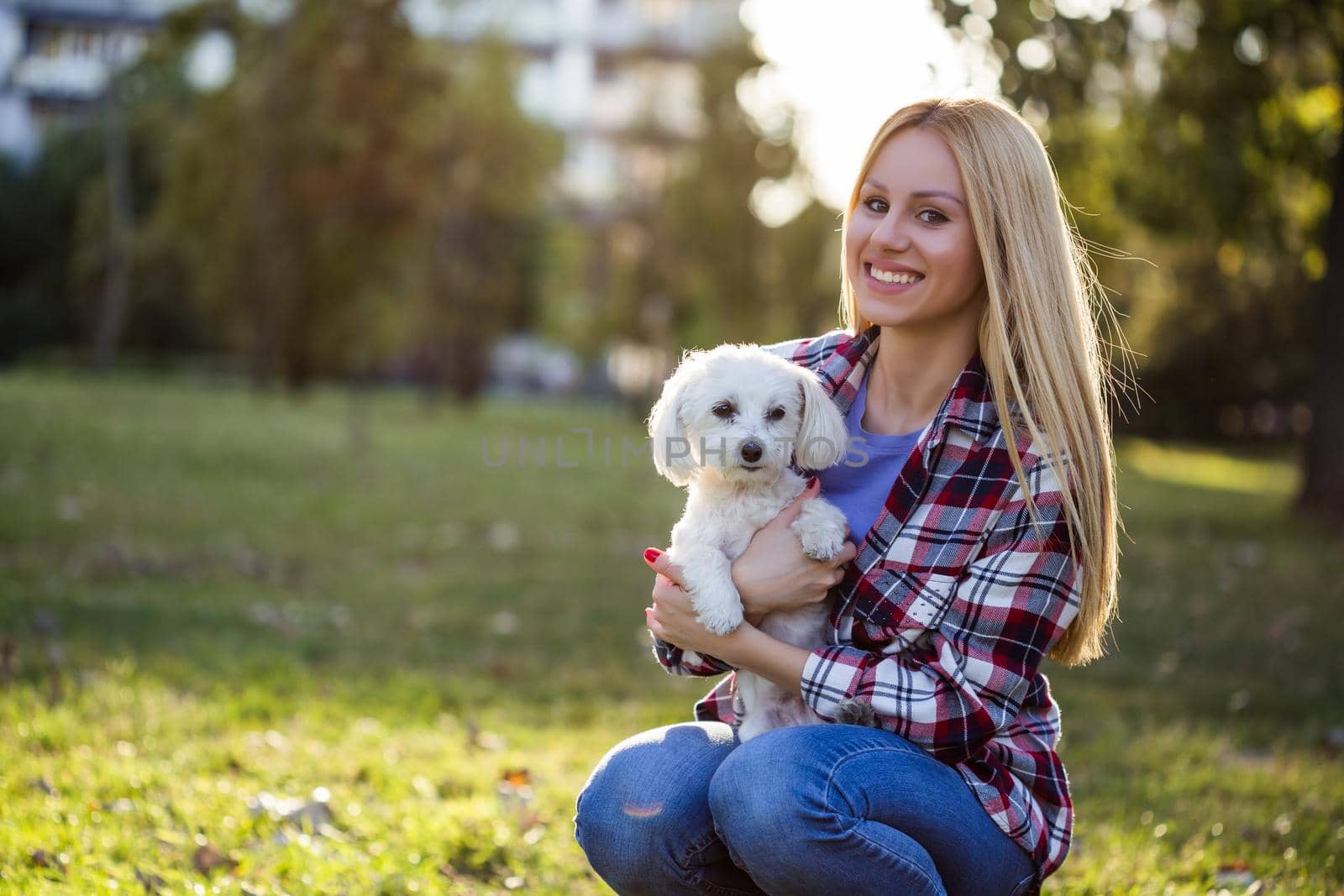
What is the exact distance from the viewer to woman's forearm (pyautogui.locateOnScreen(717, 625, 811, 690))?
7.32ft

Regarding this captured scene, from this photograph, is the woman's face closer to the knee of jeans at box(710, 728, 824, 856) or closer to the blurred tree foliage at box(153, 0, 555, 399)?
the knee of jeans at box(710, 728, 824, 856)

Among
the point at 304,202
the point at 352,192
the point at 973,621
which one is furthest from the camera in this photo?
the point at 304,202

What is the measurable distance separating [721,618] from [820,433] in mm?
447

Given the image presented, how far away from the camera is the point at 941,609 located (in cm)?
211

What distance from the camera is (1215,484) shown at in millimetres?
14203

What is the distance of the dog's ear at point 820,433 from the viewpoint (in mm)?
2447

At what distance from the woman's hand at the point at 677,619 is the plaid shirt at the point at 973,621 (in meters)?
0.23

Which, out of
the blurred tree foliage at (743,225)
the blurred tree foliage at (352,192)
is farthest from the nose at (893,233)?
the blurred tree foliage at (743,225)

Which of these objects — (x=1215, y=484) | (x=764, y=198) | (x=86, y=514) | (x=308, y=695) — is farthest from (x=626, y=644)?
(x=764, y=198)

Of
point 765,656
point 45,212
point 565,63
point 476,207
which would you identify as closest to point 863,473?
point 765,656

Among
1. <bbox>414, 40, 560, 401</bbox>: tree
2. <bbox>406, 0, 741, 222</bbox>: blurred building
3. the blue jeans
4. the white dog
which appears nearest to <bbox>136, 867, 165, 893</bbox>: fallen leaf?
the blue jeans

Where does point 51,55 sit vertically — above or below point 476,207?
above

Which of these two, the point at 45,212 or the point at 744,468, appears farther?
the point at 45,212

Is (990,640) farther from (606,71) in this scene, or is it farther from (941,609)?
(606,71)
